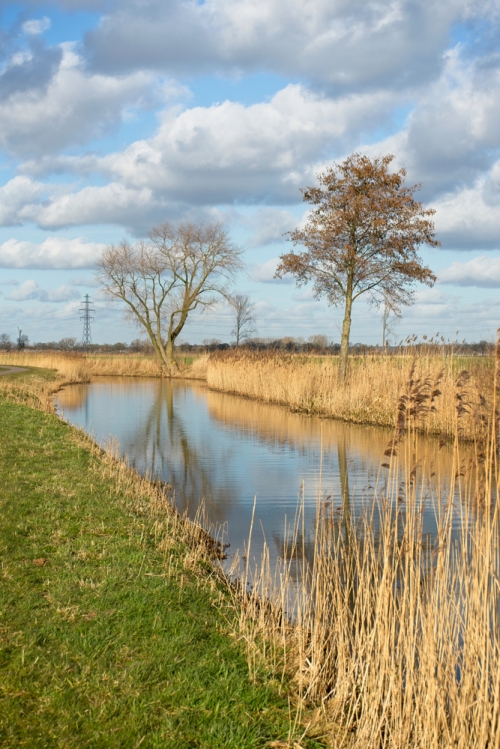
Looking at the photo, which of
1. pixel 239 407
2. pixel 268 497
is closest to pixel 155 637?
pixel 268 497

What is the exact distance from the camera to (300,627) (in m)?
4.25

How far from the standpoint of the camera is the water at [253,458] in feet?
27.3

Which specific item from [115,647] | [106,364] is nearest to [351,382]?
[115,647]

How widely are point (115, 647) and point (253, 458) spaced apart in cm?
908

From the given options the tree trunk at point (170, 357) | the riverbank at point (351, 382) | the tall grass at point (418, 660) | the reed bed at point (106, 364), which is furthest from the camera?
the tree trunk at point (170, 357)

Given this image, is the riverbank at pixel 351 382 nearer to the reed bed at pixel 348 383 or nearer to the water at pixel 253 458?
the reed bed at pixel 348 383

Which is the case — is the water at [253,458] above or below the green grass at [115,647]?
below

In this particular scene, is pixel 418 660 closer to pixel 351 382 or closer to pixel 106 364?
pixel 351 382

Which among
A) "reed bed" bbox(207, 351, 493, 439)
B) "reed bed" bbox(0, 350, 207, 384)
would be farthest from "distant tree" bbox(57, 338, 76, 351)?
"reed bed" bbox(207, 351, 493, 439)

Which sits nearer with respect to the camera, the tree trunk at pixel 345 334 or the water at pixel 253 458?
the water at pixel 253 458

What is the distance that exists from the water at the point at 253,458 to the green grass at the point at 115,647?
124 centimetres

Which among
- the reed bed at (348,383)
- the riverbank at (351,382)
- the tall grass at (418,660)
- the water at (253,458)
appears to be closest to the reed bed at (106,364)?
the riverbank at (351,382)

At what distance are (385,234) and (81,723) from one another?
16.9 m

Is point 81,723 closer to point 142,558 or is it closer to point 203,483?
point 142,558
